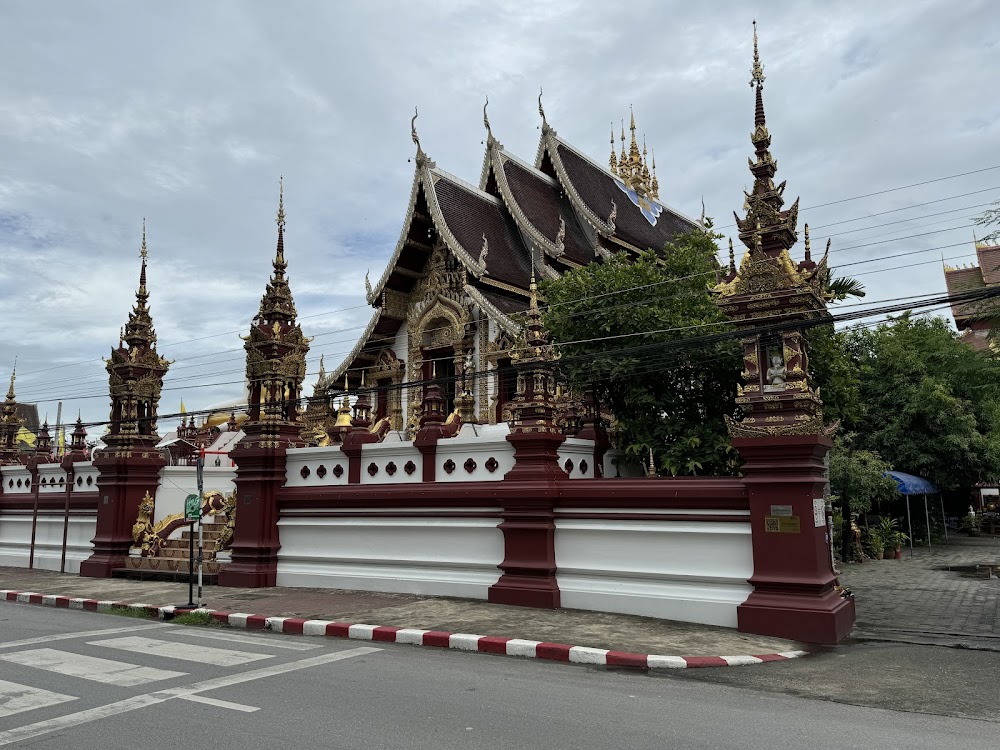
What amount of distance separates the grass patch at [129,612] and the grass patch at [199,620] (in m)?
0.74

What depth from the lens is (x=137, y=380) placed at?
1655 centimetres

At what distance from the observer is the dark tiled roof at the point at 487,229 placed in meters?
21.3

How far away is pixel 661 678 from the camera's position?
6.71 meters

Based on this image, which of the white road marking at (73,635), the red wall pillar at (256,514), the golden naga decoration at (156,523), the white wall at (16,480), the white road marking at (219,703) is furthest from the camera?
the white wall at (16,480)

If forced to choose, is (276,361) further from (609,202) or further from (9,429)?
(609,202)

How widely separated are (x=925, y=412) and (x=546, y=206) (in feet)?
42.3

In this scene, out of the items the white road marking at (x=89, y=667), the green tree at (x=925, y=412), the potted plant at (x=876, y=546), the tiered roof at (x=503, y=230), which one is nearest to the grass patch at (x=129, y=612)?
the white road marking at (x=89, y=667)

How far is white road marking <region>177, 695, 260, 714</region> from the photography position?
220 inches

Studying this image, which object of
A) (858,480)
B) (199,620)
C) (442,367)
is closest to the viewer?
(199,620)

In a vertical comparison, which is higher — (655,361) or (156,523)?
(655,361)

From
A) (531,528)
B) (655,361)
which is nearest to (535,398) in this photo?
(531,528)

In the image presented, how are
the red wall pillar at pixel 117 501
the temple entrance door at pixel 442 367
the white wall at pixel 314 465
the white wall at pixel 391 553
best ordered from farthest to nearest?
the temple entrance door at pixel 442 367
the red wall pillar at pixel 117 501
the white wall at pixel 314 465
the white wall at pixel 391 553

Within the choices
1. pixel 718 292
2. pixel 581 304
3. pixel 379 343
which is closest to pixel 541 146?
pixel 379 343

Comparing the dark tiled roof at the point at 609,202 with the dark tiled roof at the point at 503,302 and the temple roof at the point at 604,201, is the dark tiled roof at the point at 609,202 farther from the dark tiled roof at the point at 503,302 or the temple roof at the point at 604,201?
the dark tiled roof at the point at 503,302
